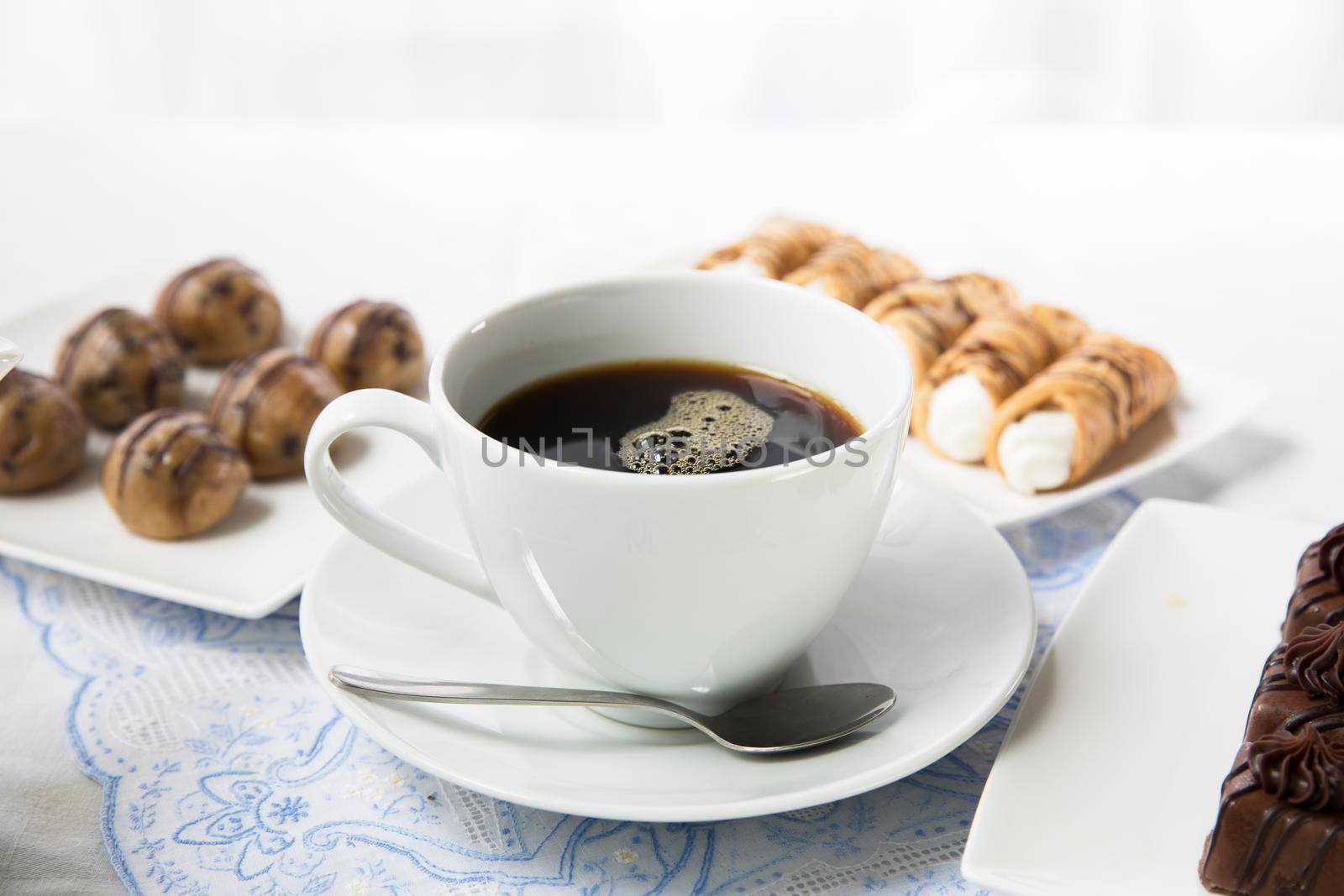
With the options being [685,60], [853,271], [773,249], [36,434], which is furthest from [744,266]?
[685,60]

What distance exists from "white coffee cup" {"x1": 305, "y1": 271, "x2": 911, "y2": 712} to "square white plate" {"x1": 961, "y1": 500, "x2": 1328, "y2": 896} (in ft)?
0.64

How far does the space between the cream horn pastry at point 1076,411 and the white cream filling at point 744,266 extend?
505 mm

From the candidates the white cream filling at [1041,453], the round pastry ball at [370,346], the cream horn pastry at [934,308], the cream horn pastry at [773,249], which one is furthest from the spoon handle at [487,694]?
the cream horn pastry at [773,249]

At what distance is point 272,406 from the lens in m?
1.44

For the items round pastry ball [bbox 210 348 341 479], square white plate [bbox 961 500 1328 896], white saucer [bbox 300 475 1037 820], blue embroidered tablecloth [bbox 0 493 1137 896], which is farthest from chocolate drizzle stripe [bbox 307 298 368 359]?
square white plate [bbox 961 500 1328 896]

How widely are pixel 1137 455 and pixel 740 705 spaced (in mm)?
746

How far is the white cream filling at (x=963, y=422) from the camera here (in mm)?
1465

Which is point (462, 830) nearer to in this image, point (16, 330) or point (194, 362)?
point (194, 362)

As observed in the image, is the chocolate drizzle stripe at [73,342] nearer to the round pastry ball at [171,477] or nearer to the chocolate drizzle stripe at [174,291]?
the chocolate drizzle stripe at [174,291]

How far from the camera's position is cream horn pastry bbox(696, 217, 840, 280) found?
190 cm

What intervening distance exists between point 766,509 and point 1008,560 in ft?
1.12

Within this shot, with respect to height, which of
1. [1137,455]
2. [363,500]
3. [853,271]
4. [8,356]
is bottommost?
[1137,455]

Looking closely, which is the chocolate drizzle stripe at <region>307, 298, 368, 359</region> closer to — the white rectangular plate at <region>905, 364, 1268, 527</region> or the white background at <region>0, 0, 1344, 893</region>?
the white background at <region>0, 0, 1344, 893</region>

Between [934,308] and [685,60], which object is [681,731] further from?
[685,60]
